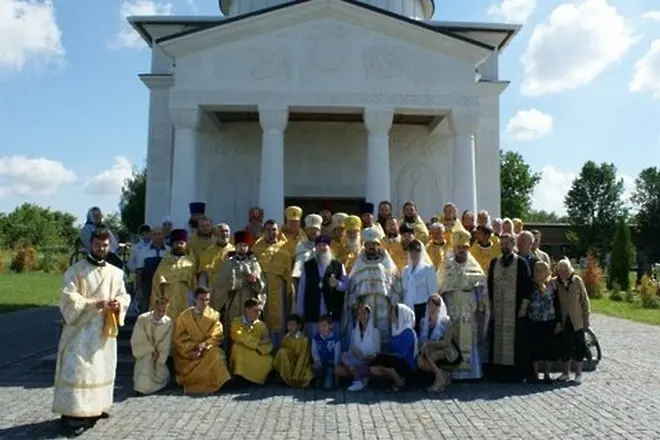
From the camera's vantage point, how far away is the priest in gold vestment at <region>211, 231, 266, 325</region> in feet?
32.1

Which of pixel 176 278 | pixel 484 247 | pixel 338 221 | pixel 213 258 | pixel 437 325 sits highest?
pixel 338 221

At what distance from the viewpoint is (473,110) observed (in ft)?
50.8

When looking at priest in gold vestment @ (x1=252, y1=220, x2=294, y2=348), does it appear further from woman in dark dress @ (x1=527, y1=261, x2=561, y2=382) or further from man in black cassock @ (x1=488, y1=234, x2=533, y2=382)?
woman in dark dress @ (x1=527, y1=261, x2=561, y2=382)

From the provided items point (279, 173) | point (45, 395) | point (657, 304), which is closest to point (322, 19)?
point (279, 173)

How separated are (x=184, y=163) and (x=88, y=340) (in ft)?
29.0

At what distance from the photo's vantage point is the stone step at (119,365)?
33.4 feet

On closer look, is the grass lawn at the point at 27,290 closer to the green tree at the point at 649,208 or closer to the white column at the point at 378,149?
the white column at the point at 378,149

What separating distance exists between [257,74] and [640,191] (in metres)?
62.2

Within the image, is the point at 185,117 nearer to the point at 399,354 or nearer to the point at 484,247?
the point at 484,247

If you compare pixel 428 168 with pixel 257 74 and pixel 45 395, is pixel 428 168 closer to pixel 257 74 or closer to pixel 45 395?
pixel 257 74

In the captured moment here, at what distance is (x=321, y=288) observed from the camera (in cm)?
988

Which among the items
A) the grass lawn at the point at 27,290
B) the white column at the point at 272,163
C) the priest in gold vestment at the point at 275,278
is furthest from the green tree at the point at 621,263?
the priest in gold vestment at the point at 275,278

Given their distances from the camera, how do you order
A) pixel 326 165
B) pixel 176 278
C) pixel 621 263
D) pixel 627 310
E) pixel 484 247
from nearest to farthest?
pixel 176 278 → pixel 484 247 → pixel 326 165 → pixel 627 310 → pixel 621 263

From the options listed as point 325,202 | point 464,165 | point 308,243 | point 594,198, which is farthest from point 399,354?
point 594,198
